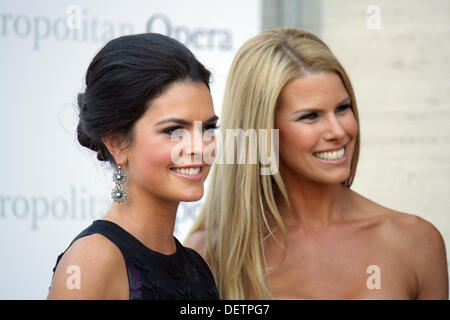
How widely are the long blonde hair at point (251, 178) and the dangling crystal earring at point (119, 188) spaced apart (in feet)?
2.97

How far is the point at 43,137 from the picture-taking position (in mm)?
3844

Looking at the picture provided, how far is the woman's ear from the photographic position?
2.10 meters

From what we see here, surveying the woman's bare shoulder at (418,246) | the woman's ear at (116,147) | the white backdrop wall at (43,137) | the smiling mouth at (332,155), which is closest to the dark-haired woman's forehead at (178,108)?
the woman's ear at (116,147)

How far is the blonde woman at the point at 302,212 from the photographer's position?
2.96 metres

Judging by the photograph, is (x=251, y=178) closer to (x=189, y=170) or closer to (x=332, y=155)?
(x=332, y=155)

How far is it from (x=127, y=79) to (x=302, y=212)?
1394mm

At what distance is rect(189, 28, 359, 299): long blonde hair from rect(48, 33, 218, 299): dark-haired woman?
82cm

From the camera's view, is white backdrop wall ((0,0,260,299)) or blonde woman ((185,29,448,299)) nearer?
blonde woman ((185,29,448,299))

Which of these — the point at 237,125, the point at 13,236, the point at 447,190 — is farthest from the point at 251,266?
the point at 447,190

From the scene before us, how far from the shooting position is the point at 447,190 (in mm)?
5297

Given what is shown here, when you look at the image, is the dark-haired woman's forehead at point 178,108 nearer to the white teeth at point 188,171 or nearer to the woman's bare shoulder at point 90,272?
the white teeth at point 188,171

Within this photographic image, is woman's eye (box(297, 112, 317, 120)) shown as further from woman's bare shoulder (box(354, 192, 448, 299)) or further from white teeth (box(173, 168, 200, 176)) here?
white teeth (box(173, 168, 200, 176))
